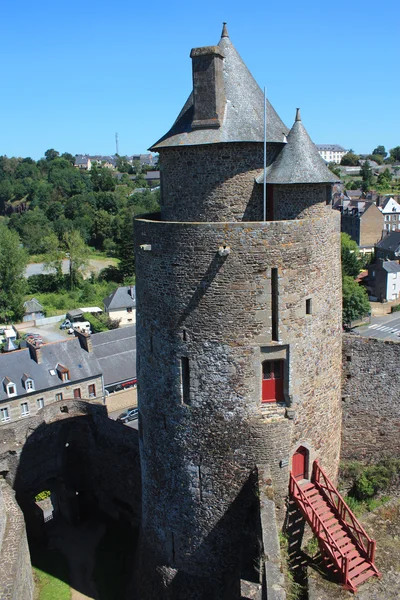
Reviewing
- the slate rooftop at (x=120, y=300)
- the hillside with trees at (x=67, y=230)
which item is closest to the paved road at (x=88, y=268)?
the hillside with trees at (x=67, y=230)

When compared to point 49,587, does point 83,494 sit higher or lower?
higher

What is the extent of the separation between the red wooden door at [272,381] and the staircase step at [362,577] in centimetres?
507

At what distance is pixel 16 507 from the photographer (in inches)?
816

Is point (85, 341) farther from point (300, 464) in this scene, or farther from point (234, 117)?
point (234, 117)

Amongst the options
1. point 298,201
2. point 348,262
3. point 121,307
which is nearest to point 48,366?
point 121,307

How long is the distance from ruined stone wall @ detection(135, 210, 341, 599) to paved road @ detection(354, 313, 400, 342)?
46.4 metres

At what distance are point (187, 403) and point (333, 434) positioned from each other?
16.6ft

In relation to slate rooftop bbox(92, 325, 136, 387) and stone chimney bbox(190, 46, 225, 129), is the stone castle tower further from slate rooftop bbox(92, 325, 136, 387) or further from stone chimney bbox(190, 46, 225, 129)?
slate rooftop bbox(92, 325, 136, 387)

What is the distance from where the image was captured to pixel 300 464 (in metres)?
15.5

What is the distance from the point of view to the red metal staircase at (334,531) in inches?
551

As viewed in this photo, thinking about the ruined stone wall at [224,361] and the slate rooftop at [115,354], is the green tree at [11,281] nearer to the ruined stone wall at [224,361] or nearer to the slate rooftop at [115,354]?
the slate rooftop at [115,354]

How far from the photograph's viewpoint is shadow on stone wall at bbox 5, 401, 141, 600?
22.6 metres

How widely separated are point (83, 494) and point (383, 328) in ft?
157

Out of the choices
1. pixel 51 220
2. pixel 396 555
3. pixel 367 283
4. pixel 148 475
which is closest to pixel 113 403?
pixel 148 475
